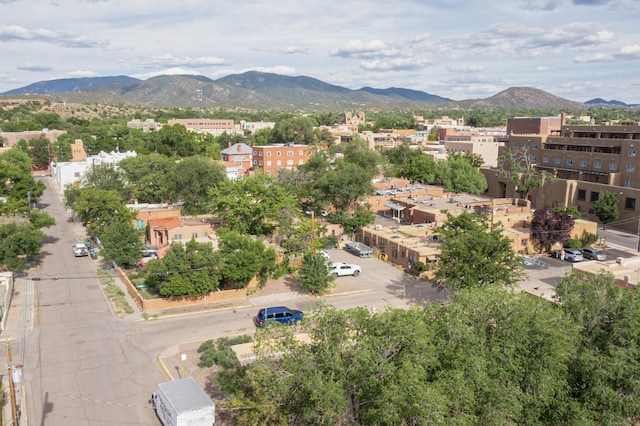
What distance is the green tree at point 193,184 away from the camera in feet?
181

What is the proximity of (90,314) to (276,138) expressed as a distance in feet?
297

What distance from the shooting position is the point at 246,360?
77.9 feet

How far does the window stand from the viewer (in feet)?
178

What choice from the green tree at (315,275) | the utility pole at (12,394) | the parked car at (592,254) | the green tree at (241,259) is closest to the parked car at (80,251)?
the green tree at (241,259)

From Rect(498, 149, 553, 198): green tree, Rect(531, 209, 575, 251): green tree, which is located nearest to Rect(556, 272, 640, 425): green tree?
Rect(531, 209, 575, 251): green tree

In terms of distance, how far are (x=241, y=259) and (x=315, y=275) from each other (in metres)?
5.00

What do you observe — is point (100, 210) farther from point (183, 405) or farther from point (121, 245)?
point (183, 405)

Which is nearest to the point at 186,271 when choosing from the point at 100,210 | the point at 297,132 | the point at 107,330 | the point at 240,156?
the point at 107,330

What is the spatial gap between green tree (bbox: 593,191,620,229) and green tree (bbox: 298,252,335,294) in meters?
35.9

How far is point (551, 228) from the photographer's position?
44.2m

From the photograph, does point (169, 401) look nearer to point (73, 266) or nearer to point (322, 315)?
point (322, 315)

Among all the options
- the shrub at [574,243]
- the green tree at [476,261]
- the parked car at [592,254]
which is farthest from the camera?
the shrub at [574,243]

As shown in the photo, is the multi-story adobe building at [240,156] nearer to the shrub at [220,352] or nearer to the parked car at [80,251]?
the parked car at [80,251]

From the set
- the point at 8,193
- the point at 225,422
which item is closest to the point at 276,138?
the point at 8,193
